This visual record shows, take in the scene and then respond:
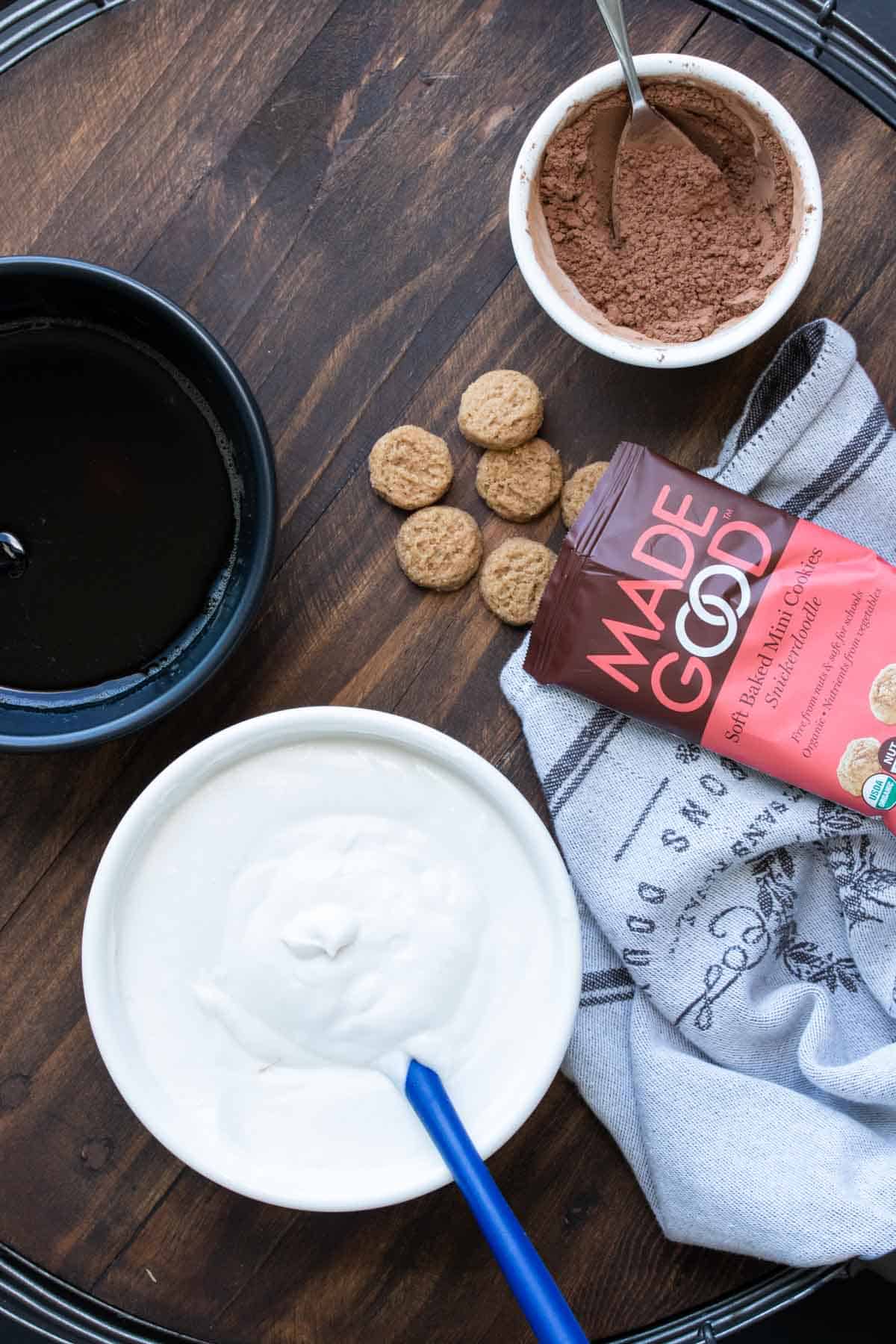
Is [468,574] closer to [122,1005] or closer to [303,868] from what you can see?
[303,868]

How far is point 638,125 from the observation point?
68cm

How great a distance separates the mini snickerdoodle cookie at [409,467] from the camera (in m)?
0.72

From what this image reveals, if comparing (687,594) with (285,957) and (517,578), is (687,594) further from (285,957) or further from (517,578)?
(285,957)

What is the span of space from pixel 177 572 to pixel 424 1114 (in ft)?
1.16

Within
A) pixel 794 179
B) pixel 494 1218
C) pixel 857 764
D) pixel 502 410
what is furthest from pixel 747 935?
pixel 794 179

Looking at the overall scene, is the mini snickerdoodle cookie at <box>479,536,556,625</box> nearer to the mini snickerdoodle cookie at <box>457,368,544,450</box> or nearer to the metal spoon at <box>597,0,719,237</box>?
the mini snickerdoodle cookie at <box>457,368,544,450</box>

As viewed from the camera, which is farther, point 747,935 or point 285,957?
point 747,935

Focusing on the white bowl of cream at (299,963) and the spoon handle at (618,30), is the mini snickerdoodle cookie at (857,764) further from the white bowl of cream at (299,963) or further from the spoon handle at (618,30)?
the spoon handle at (618,30)

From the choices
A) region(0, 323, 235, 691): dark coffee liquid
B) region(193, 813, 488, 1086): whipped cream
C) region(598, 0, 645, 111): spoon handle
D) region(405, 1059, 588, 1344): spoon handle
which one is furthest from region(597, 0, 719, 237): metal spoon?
region(405, 1059, 588, 1344): spoon handle

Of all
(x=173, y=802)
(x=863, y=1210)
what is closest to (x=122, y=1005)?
(x=173, y=802)

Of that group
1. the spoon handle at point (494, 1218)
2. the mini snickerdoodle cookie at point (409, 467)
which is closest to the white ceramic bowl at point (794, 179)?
the mini snickerdoodle cookie at point (409, 467)

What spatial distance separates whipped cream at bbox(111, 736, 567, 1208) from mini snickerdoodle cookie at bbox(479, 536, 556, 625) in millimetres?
131

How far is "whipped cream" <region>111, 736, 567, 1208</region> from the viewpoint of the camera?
0.62m

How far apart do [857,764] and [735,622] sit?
0.38 ft
